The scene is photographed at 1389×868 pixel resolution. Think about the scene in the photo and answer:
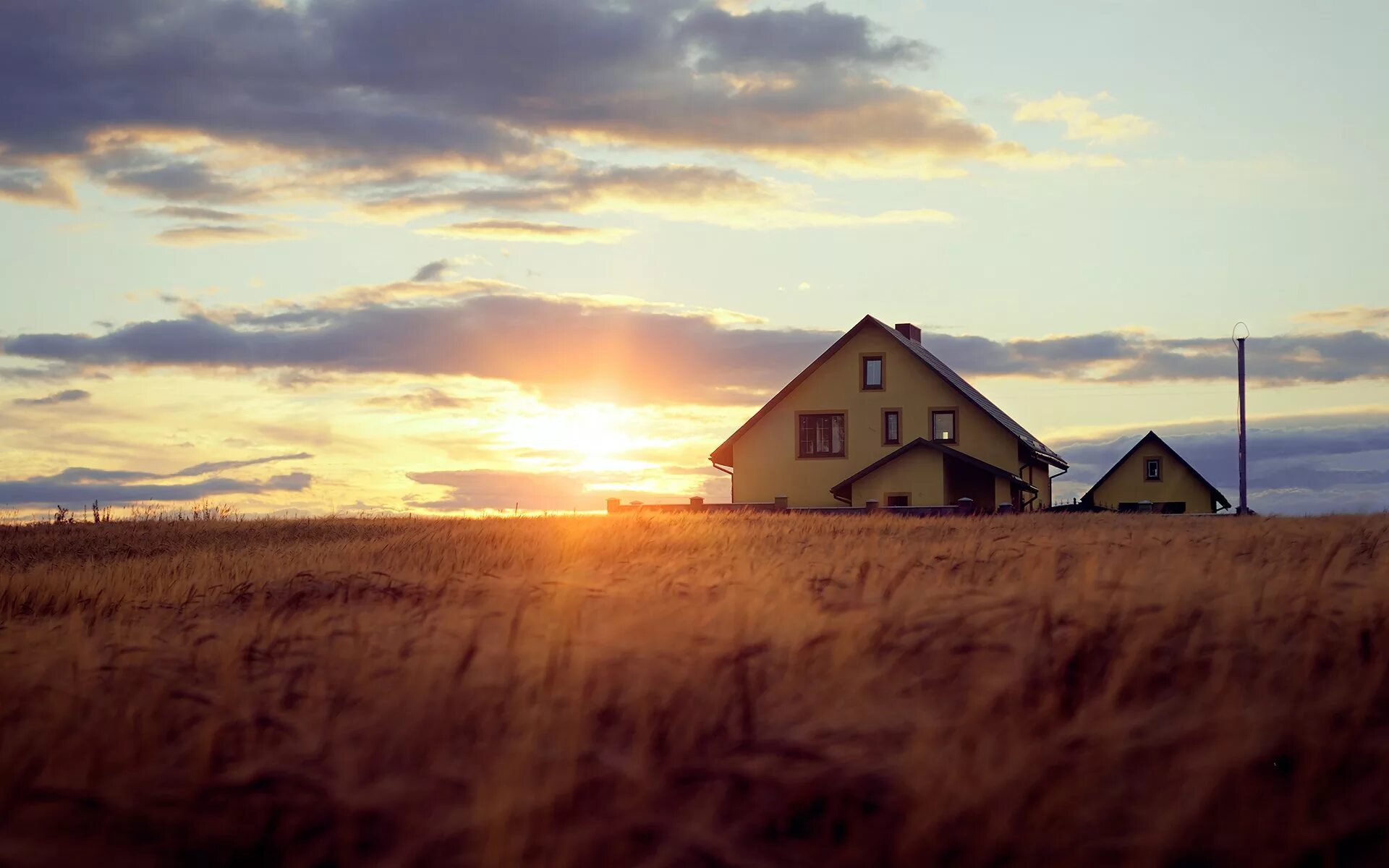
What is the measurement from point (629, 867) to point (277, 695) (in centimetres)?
115

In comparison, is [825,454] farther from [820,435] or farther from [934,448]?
[934,448]

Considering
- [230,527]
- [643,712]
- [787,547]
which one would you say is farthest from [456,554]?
[230,527]

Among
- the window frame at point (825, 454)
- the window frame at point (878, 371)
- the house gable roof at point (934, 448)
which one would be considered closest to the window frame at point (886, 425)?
the window frame at point (878, 371)

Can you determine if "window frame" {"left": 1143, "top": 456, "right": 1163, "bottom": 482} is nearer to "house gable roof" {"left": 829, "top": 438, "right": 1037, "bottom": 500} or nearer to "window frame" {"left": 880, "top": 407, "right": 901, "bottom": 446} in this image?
"house gable roof" {"left": 829, "top": 438, "right": 1037, "bottom": 500}

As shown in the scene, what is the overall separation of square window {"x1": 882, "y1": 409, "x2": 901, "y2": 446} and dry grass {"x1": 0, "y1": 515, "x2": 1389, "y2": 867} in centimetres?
3513

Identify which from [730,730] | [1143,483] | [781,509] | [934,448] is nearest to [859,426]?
[934,448]

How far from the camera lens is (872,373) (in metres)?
38.9

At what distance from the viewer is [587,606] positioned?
3.32 m

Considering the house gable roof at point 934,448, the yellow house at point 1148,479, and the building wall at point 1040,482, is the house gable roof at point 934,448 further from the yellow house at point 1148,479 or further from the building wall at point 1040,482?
the yellow house at point 1148,479

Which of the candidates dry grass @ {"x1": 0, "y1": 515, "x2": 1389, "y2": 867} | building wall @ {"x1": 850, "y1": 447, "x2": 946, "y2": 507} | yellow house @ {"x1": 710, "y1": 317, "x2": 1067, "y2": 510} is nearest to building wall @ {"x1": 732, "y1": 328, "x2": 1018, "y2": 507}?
yellow house @ {"x1": 710, "y1": 317, "x2": 1067, "y2": 510}

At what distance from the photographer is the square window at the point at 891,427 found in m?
38.4

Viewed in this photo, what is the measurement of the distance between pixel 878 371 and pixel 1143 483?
23436 millimetres

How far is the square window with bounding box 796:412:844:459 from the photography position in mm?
39031

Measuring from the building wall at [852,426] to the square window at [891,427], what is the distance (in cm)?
15
